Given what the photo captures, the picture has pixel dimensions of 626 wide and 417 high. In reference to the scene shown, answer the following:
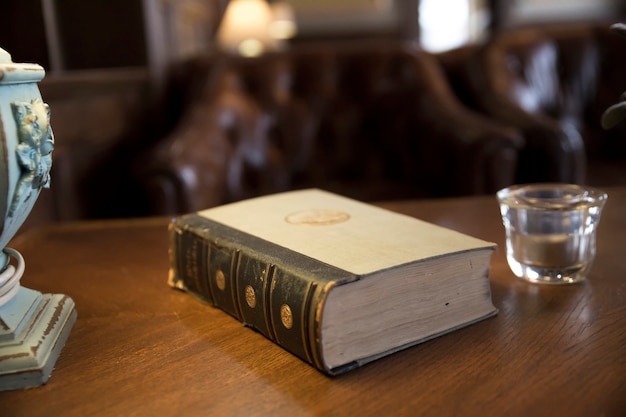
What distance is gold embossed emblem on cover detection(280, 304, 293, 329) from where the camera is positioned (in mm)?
469

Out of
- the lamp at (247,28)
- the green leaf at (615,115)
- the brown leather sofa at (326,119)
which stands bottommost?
the brown leather sofa at (326,119)

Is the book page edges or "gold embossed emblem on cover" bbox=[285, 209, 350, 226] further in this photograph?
"gold embossed emblem on cover" bbox=[285, 209, 350, 226]

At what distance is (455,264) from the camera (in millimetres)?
515

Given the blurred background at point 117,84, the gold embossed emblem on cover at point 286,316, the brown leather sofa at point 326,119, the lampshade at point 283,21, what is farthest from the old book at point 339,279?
the lampshade at point 283,21

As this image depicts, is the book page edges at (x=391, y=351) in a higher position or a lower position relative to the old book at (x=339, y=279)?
lower

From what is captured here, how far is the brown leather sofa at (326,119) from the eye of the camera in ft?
5.65

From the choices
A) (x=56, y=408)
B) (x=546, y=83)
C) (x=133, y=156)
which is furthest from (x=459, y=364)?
(x=546, y=83)

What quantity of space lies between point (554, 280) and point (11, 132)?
0.52 meters

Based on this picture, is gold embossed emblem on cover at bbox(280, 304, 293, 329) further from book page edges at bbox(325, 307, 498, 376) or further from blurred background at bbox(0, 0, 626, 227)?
blurred background at bbox(0, 0, 626, 227)

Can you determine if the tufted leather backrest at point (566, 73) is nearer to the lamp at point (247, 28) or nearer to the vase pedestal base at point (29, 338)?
the lamp at point (247, 28)

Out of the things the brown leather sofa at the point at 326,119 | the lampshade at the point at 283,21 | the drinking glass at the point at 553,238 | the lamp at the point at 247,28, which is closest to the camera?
the drinking glass at the point at 553,238

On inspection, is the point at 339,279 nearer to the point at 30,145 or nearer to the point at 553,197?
the point at 30,145

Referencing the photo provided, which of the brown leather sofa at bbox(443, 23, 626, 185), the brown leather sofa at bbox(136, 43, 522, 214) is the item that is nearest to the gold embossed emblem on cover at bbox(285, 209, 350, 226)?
the brown leather sofa at bbox(136, 43, 522, 214)

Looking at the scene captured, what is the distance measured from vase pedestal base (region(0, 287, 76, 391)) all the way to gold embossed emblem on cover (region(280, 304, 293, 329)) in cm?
19
